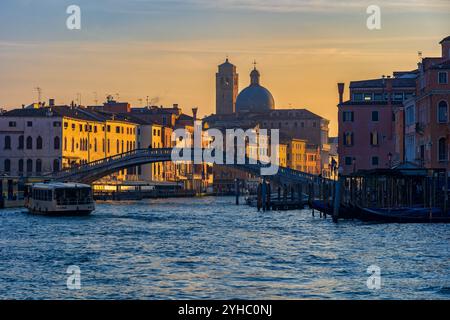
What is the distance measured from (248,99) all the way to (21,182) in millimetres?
72282

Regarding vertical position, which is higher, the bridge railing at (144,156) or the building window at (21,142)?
the building window at (21,142)

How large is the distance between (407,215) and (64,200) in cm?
1304

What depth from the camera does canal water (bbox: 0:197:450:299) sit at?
17.1 m

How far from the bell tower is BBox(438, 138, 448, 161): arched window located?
327ft

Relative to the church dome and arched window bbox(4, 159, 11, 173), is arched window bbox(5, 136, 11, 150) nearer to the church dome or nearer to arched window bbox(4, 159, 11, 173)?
arched window bbox(4, 159, 11, 173)

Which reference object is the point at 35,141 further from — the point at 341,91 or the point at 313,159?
the point at 313,159

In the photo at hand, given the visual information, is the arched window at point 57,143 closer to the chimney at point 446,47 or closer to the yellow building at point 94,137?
the yellow building at point 94,137

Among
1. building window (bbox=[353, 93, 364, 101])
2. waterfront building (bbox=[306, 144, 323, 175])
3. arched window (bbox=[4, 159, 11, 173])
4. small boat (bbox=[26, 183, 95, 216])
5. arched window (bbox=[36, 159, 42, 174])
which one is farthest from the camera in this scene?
waterfront building (bbox=[306, 144, 323, 175])

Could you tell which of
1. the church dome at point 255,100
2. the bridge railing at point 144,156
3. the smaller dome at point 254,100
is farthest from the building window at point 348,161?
the smaller dome at point 254,100

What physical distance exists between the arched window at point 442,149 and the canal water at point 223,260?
534 centimetres

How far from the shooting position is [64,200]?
40344 millimetres

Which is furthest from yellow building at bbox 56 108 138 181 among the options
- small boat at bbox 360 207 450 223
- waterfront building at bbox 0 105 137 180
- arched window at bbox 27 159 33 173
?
small boat at bbox 360 207 450 223

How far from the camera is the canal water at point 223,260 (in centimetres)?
1711
